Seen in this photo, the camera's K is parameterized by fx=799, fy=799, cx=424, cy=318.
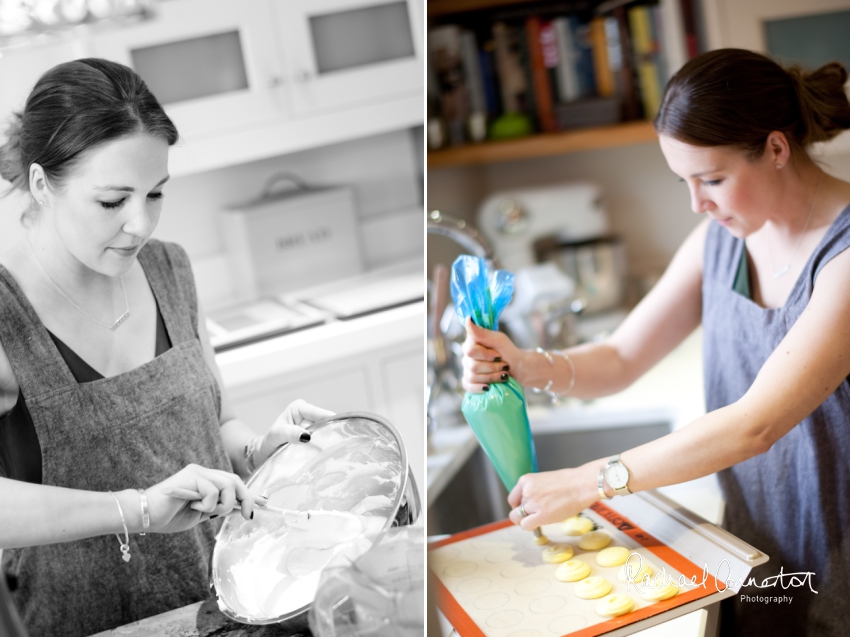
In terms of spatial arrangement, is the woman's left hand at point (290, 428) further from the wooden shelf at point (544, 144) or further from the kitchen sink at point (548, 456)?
the wooden shelf at point (544, 144)

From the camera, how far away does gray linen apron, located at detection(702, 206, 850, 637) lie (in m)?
0.89

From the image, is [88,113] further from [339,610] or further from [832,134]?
[832,134]

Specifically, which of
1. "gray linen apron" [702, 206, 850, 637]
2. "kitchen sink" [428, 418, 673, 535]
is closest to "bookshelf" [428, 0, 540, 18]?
"kitchen sink" [428, 418, 673, 535]

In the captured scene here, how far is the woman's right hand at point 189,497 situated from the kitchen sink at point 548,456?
2.44 ft

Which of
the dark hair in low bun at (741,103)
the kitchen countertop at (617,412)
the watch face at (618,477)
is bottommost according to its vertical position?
the kitchen countertop at (617,412)

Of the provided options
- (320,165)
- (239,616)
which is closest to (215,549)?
(239,616)

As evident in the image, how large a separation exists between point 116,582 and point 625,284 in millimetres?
1760

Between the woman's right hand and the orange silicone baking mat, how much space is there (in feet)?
0.81

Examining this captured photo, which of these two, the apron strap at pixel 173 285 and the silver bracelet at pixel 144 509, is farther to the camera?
the apron strap at pixel 173 285

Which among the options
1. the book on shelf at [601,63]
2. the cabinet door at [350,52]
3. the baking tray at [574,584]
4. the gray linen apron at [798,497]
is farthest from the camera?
the book on shelf at [601,63]

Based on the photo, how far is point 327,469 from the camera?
0.92 m

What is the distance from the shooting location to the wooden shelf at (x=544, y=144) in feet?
6.83

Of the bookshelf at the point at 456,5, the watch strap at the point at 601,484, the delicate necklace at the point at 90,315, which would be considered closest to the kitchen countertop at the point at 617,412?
the watch strap at the point at 601,484

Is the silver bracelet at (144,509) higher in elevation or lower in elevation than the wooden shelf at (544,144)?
lower
